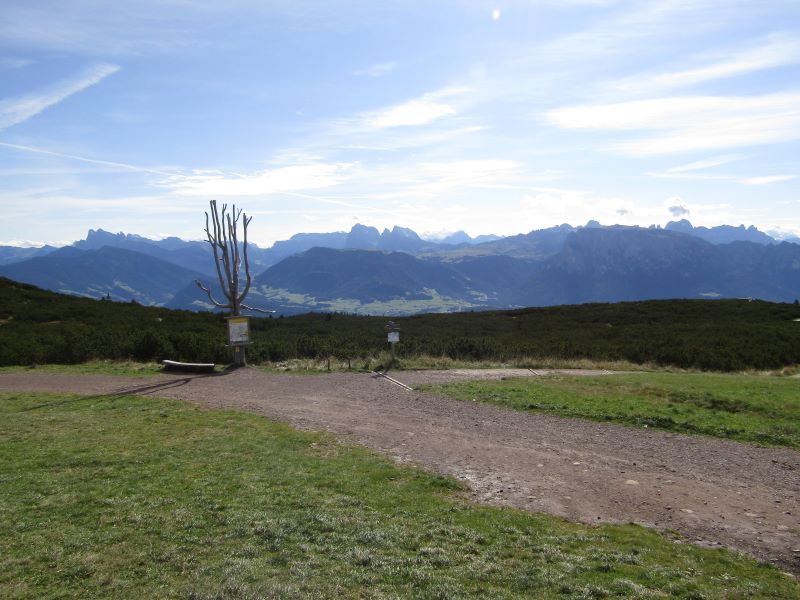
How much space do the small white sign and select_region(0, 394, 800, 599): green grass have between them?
40.6ft

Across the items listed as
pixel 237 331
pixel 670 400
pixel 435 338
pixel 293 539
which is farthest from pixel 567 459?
pixel 435 338

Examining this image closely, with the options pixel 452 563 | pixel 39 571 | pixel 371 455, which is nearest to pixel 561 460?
pixel 371 455

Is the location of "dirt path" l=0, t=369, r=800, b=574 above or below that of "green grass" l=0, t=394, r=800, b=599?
below

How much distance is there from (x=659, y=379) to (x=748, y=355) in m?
10.2

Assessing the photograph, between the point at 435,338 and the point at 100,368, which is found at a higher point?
the point at 100,368

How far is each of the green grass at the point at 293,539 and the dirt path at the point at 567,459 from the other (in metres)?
0.80

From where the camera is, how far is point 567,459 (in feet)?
35.9

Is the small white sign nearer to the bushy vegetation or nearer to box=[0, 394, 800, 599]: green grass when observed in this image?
the bushy vegetation

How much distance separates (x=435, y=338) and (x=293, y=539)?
29605mm

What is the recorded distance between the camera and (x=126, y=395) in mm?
16625

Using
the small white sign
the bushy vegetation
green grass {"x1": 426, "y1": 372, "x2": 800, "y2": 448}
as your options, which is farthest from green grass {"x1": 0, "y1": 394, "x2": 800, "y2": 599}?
the bushy vegetation

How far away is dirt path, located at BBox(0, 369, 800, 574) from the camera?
805 centimetres

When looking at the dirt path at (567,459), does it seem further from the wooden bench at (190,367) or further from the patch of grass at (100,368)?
the wooden bench at (190,367)

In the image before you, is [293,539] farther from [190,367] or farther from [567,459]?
[190,367]
